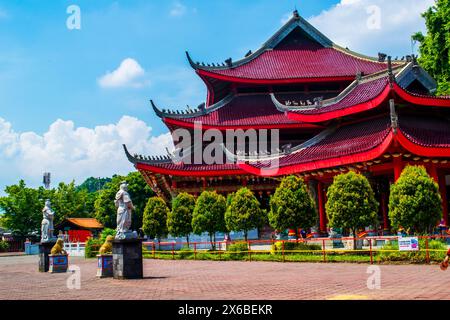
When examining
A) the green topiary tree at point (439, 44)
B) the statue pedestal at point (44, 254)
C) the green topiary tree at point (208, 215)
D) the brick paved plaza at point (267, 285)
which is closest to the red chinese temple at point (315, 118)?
the green topiary tree at point (439, 44)

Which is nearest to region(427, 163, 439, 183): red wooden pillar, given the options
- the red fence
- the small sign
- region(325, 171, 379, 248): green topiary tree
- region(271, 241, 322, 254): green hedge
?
the red fence

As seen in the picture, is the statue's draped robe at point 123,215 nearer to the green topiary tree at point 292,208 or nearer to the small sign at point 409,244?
the green topiary tree at point 292,208

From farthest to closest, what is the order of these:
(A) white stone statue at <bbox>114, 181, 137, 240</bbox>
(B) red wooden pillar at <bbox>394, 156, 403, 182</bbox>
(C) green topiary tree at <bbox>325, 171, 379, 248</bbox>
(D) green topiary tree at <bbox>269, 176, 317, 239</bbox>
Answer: (B) red wooden pillar at <bbox>394, 156, 403, 182</bbox>
(D) green topiary tree at <bbox>269, 176, 317, 239</bbox>
(C) green topiary tree at <bbox>325, 171, 379, 248</bbox>
(A) white stone statue at <bbox>114, 181, 137, 240</bbox>

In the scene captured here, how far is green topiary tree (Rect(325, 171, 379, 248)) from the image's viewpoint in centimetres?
1934

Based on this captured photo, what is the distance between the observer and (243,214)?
77.8 ft

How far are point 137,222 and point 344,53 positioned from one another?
108 feet

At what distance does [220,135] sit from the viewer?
36.8m

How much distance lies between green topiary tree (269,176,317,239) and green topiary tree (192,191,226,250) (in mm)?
4319

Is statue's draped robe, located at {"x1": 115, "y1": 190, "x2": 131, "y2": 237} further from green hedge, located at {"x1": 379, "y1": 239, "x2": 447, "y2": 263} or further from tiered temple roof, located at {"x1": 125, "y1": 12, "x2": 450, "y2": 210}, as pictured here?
tiered temple roof, located at {"x1": 125, "y1": 12, "x2": 450, "y2": 210}

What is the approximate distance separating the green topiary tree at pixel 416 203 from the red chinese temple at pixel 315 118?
13.3 ft

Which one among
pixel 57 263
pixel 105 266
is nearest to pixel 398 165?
pixel 105 266

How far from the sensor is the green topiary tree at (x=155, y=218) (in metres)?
28.3
